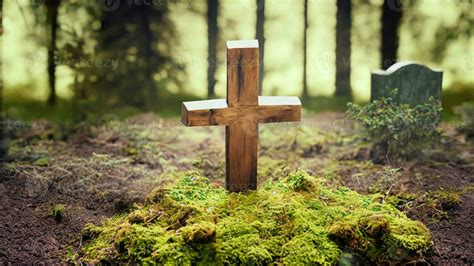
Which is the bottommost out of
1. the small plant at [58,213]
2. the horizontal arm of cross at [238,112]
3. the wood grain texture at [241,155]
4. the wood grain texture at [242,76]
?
the small plant at [58,213]

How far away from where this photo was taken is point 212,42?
515 inches

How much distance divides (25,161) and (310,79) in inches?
257

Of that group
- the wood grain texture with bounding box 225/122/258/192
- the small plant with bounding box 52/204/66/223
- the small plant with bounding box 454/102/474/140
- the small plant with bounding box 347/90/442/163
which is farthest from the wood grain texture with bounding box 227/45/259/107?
the small plant with bounding box 454/102/474/140

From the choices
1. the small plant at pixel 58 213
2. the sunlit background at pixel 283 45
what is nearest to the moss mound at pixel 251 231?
the small plant at pixel 58 213

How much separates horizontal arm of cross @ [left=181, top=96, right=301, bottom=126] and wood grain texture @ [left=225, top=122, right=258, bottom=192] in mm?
101

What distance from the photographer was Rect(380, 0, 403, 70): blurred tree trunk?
1293cm

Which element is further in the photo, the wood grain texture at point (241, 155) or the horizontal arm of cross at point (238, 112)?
the wood grain texture at point (241, 155)

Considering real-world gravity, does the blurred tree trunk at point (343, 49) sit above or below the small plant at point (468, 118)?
above

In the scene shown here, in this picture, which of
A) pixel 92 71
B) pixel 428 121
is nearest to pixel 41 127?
pixel 92 71

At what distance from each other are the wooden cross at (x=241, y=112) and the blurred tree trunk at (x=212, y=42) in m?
5.99

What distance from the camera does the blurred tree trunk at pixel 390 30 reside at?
12930 millimetres

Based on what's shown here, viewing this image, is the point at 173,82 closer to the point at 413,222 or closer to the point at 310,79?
the point at 310,79

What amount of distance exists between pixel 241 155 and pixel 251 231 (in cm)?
110

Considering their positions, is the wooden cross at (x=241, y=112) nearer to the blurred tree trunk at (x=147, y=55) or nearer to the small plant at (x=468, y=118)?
the small plant at (x=468, y=118)
